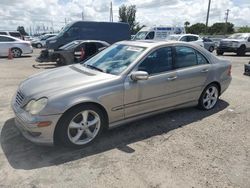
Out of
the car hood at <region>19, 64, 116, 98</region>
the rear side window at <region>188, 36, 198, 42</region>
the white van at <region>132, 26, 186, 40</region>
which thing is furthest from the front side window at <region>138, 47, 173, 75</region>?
the white van at <region>132, 26, 186, 40</region>

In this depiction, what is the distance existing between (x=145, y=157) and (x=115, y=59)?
183 cm

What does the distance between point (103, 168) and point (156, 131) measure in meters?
1.42

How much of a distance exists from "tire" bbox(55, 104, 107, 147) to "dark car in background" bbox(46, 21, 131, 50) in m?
13.1

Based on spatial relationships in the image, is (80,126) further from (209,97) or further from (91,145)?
(209,97)

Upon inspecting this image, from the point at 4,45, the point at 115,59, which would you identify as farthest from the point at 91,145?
the point at 4,45

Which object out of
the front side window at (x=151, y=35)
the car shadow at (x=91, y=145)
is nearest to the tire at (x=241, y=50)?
the front side window at (x=151, y=35)

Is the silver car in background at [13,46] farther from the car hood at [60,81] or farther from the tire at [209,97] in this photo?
the tire at [209,97]

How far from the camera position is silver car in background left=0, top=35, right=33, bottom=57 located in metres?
16.5

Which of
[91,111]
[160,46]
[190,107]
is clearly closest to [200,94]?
[190,107]

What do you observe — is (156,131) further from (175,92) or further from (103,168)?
(103,168)

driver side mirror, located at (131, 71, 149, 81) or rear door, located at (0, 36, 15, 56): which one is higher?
driver side mirror, located at (131, 71, 149, 81)

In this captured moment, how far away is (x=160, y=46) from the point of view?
15.1ft

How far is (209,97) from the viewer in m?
5.51

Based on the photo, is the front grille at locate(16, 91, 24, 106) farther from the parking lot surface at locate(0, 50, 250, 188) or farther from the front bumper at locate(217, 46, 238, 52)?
the front bumper at locate(217, 46, 238, 52)
